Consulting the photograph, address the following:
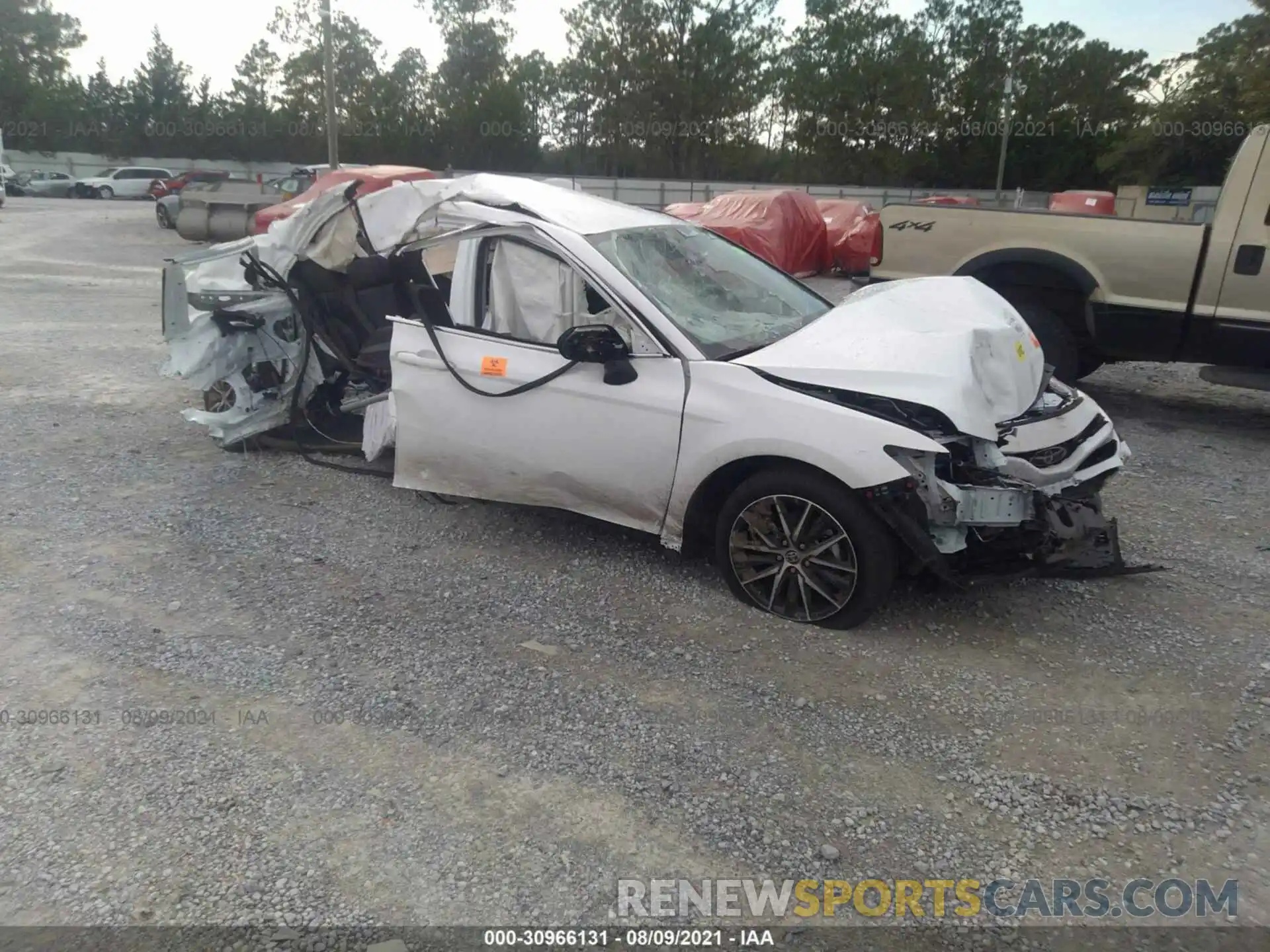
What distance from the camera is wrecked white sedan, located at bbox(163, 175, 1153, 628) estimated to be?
380cm

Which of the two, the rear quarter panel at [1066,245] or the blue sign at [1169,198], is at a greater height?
the blue sign at [1169,198]

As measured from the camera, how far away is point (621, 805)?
3.00 meters

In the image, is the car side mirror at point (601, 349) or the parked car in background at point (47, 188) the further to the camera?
the parked car in background at point (47, 188)

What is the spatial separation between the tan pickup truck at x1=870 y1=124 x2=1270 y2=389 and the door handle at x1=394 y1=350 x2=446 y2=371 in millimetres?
4727

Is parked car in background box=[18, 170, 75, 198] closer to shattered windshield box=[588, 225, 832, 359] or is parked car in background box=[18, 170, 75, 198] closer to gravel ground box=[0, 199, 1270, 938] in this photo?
gravel ground box=[0, 199, 1270, 938]

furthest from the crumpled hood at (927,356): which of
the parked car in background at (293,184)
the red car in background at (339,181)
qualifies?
the parked car in background at (293,184)

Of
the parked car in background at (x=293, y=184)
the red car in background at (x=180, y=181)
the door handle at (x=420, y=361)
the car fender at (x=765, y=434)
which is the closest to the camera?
the car fender at (x=765, y=434)

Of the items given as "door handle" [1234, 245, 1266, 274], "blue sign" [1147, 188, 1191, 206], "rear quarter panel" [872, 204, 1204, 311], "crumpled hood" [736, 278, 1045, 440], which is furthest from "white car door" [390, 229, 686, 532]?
"blue sign" [1147, 188, 1191, 206]

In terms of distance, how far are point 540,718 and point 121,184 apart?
44.9 metres

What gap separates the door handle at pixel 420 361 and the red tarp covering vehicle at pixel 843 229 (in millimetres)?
12511

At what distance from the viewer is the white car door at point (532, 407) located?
13.9 feet

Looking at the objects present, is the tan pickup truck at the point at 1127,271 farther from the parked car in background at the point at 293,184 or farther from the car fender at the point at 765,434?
the parked car in background at the point at 293,184

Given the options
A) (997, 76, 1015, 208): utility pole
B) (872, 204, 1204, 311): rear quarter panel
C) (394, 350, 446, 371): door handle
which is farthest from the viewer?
(997, 76, 1015, 208): utility pole

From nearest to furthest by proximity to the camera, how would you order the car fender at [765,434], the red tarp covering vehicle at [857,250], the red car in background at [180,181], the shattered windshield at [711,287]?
the car fender at [765,434] < the shattered windshield at [711,287] < the red tarp covering vehicle at [857,250] < the red car in background at [180,181]
